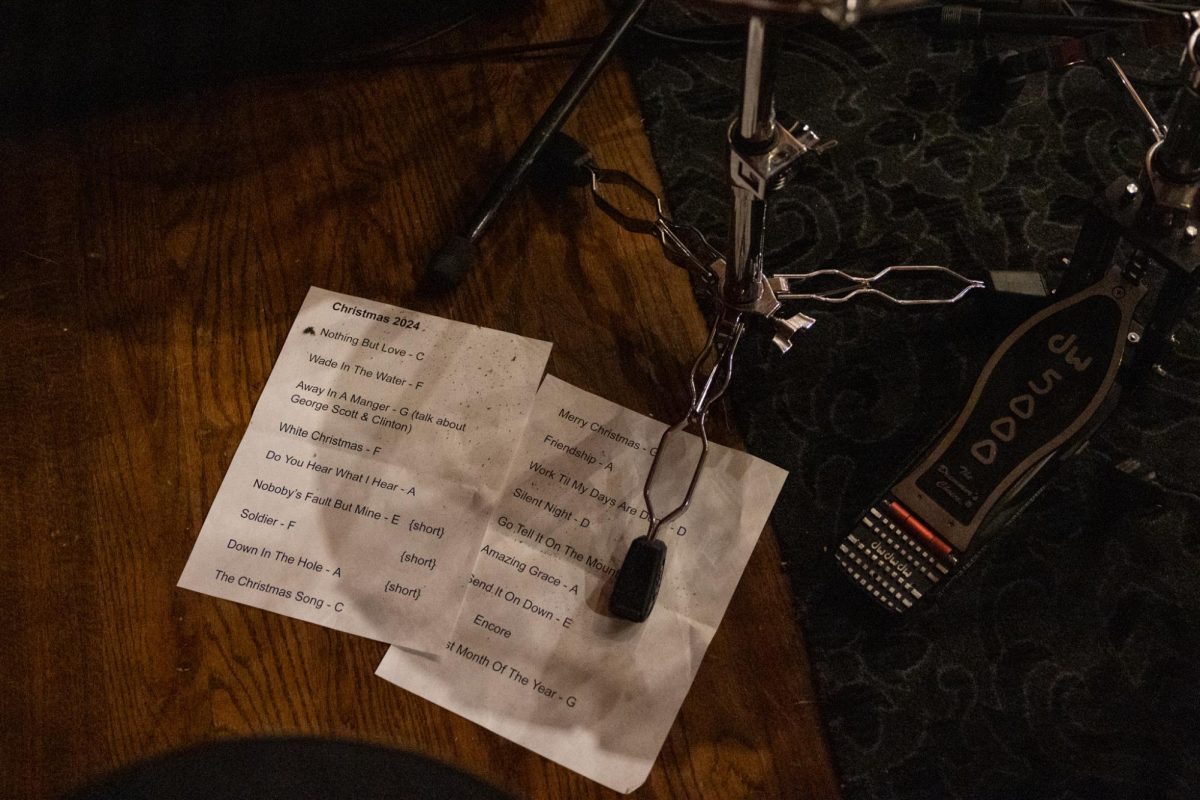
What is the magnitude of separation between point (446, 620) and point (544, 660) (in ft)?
0.28

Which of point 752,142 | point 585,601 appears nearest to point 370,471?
point 585,601

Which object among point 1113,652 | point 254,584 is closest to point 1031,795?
point 1113,652

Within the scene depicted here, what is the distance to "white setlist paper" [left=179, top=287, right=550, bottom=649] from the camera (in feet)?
2.55

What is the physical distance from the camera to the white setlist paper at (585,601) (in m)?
0.73

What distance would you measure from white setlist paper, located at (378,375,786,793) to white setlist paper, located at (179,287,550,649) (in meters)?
0.02

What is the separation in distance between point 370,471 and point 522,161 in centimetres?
32

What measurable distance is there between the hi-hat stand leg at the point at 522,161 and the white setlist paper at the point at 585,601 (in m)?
0.15

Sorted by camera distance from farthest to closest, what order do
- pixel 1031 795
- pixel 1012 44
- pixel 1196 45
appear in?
pixel 1012 44 → pixel 1031 795 → pixel 1196 45

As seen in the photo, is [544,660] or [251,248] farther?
[251,248]

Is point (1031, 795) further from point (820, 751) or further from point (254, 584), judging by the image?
point (254, 584)

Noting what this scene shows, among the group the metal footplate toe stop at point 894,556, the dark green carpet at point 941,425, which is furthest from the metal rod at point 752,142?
the metal footplate toe stop at point 894,556

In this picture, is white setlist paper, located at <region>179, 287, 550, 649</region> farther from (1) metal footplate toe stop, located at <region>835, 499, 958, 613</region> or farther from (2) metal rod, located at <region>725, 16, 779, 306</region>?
(1) metal footplate toe stop, located at <region>835, 499, 958, 613</region>

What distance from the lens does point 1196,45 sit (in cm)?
58

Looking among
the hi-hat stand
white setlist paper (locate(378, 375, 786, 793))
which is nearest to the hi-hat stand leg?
white setlist paper (locate(378, 375, 786, 793))
